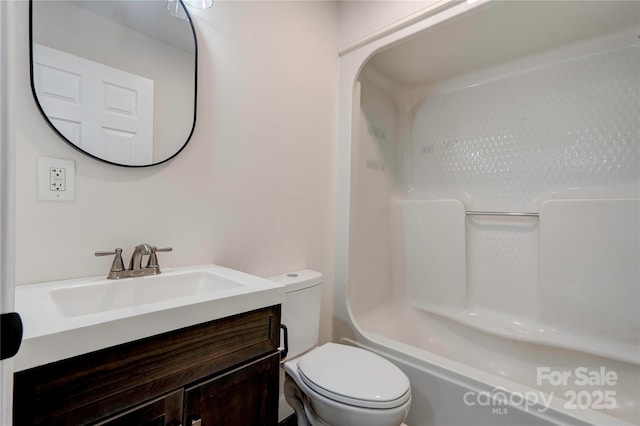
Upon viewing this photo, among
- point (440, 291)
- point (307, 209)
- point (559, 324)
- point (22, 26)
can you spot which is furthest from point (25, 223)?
point (559, 324)

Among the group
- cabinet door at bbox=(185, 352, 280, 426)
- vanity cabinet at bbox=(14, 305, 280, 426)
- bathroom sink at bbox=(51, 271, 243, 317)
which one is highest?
bathroom sink at bbox=(51, 271, 243, 317)

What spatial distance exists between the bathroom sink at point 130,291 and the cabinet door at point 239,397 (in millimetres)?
Result: 241

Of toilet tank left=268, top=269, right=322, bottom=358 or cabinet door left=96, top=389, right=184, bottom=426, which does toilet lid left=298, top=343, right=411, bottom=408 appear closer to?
toilet tank left=268, top=269, right=322, bottom=358

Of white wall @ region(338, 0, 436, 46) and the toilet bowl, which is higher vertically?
white wall @ region(338, 0, 436, 46)

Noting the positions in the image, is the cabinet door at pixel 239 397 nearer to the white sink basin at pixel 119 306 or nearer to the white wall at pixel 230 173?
the white sink basin at pixel 119 306

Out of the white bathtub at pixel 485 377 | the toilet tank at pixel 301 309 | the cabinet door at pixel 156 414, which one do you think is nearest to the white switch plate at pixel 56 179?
the cabinet door at pixel 156 414

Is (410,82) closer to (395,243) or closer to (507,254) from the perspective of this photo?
(395,243)

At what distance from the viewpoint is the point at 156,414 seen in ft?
2.22

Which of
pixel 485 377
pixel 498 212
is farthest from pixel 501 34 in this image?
pixel 485 377

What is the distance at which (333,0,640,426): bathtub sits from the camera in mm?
1431

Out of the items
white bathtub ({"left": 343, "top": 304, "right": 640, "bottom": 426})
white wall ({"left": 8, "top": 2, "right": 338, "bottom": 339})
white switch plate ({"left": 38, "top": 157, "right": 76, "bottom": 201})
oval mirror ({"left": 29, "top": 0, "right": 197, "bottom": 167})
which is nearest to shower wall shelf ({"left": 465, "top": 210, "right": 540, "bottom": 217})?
white bathtub ({"left": 343, "top": 304, "right": 640, "bottom": 426})

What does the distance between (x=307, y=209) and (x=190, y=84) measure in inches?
33.4

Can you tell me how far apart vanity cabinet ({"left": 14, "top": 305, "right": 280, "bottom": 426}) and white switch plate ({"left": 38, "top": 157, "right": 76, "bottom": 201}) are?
59cm

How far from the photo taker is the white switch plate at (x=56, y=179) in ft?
2.90
